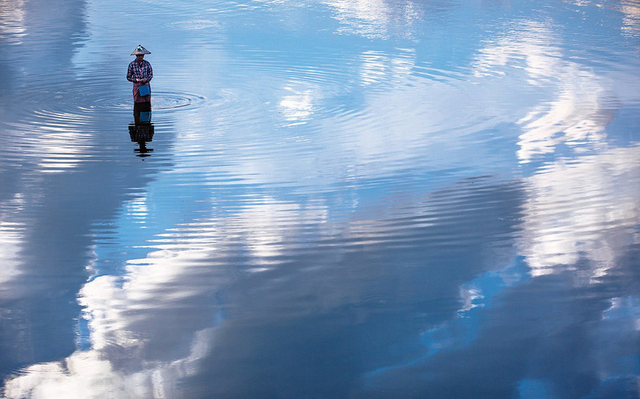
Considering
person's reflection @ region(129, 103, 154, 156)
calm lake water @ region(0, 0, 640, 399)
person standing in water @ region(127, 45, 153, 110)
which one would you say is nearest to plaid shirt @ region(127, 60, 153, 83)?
person standing in water @ region(127, 45, 153, 110)

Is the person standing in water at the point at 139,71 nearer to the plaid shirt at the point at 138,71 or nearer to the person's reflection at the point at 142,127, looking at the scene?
the plaid shirt at the point at 138,71

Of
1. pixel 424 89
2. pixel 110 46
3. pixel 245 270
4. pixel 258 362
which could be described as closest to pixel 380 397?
pixel 258 362

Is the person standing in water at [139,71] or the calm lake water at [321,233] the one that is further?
the person standing in water at [139,71]

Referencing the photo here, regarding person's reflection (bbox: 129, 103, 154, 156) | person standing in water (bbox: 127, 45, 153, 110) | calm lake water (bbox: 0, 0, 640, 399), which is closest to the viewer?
calm lake water (bbox: 0, 0, 640, 399)

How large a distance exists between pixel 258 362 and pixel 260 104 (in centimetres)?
→ 808

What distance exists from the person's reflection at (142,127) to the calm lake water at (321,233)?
65mm

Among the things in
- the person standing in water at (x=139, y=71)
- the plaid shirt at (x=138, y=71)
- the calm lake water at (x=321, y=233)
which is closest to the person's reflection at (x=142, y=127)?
the calm lake water at (x=321, y=233)

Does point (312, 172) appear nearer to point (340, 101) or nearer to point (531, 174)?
point (531, 174)

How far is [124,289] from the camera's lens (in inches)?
255

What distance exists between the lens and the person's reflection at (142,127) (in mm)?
10787

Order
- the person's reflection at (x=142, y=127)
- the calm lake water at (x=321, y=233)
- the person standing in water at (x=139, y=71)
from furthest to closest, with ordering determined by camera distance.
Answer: the person standing in water at (x=139, y=71) → the person's reflection at (x=142, y=127) → the calm lake water at (x=321, y=233)

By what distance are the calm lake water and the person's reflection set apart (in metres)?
0.06

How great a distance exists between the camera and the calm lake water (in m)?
5.41

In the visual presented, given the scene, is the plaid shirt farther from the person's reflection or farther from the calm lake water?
the calm lake water
